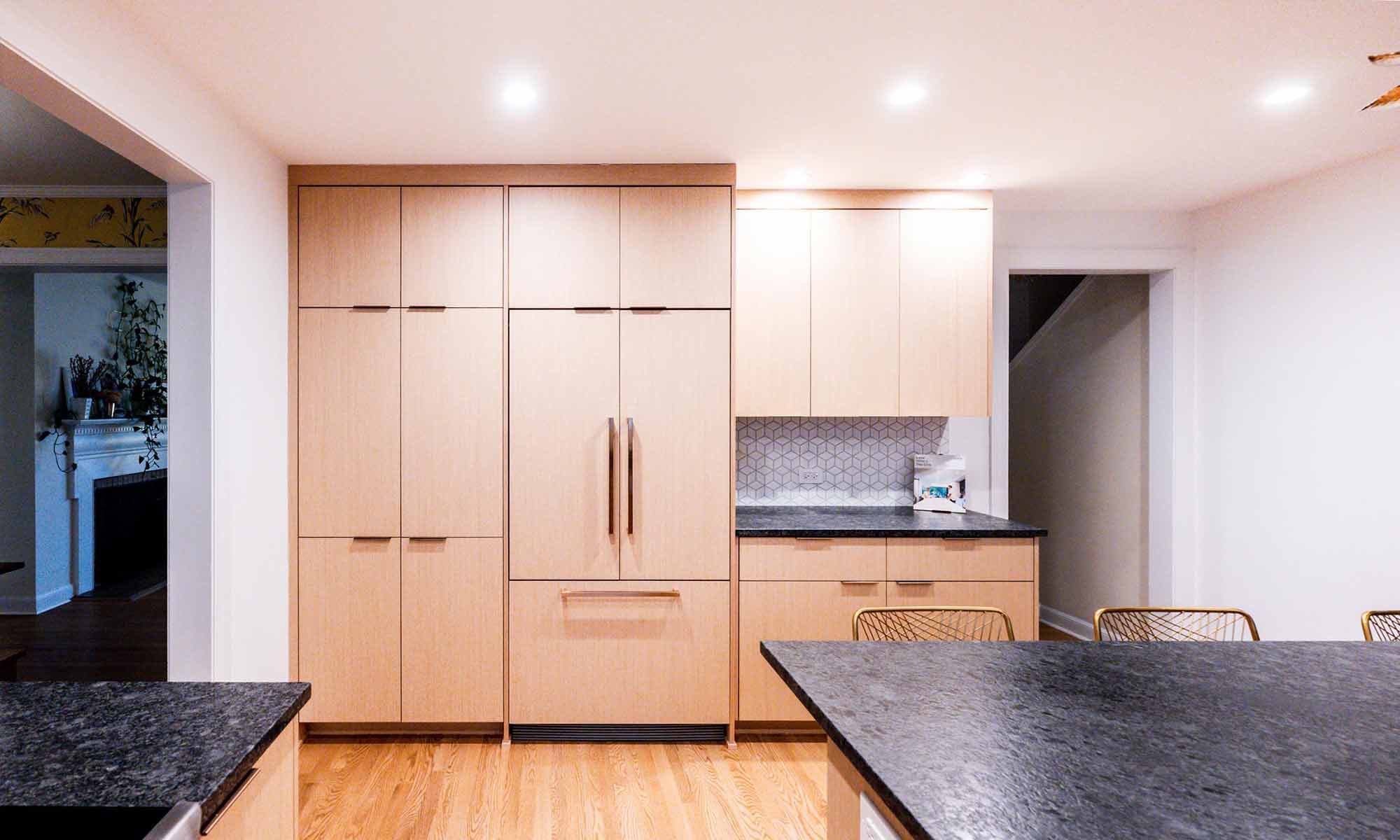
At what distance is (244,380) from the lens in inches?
106

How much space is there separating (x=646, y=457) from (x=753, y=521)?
0.61m

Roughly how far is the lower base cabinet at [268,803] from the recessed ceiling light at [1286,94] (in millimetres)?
3369

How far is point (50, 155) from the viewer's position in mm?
3229

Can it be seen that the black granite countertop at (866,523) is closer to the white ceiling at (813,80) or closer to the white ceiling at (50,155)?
the white ceiling at (813,80)

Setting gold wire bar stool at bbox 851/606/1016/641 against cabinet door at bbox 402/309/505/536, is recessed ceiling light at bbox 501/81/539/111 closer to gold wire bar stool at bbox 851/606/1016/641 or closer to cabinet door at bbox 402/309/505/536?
cabinet door at bbox 402/309/505/536

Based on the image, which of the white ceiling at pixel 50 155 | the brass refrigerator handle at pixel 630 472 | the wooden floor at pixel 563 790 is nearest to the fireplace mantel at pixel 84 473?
the white ceiling at pixel 50 155

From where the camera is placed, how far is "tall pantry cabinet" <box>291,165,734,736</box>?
308 centimetres

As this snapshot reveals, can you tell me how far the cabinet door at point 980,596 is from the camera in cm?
317

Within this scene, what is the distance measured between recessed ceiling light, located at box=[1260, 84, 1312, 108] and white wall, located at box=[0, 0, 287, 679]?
354 centimetres

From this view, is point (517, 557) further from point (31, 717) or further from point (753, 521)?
point (31, 717)

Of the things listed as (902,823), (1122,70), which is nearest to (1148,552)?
(1122,70)

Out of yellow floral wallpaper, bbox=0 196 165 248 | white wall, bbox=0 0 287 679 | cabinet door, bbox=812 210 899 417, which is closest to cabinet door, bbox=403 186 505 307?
white wall, bbox=0 0 287 679

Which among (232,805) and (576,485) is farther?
(576,485)

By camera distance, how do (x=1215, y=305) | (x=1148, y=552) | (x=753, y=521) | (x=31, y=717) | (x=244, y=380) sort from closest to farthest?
(x=31, y=717) → (x=244, y=380) → (x=753, y=521) → (x=1215, y=305) → (x=1148, y=552)
